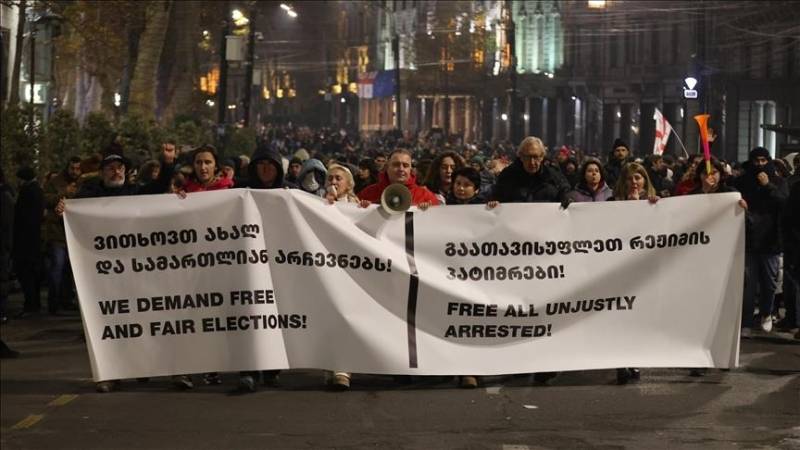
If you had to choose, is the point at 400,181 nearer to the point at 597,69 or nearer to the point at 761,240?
the point at 761,240

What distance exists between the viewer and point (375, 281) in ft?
38.2

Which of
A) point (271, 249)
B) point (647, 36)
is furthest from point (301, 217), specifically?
point (647, 36)

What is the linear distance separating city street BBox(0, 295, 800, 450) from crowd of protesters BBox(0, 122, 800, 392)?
29cm

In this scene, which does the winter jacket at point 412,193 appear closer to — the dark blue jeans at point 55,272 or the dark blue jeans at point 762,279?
the dark blue jeans at point 762,279

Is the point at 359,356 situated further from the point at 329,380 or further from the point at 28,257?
the point at 28,257

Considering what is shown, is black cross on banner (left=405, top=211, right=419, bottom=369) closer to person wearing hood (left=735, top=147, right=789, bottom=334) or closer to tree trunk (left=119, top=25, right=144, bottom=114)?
person wearing hood (left=735, top=147, right=789, bottom=334)

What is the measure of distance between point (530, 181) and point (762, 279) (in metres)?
4.56

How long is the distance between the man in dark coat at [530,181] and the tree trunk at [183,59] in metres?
31.8

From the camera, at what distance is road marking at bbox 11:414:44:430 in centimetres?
1013

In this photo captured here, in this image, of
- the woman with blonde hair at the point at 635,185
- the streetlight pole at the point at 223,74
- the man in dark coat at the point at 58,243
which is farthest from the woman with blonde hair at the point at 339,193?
the streetlight pole at the point at 223,74

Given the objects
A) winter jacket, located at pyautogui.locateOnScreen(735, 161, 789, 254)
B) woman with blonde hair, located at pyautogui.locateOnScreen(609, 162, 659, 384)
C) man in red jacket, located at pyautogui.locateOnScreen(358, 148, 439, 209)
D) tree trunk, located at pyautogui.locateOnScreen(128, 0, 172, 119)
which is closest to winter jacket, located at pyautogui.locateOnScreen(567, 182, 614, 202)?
woman with blonde hair, located at pyautogui.locateOnScreen(609, 162, 659, 384)

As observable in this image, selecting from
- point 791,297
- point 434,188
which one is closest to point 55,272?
point 434,188

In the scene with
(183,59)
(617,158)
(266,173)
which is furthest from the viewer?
(183,59)

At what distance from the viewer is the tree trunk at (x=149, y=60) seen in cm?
3828
